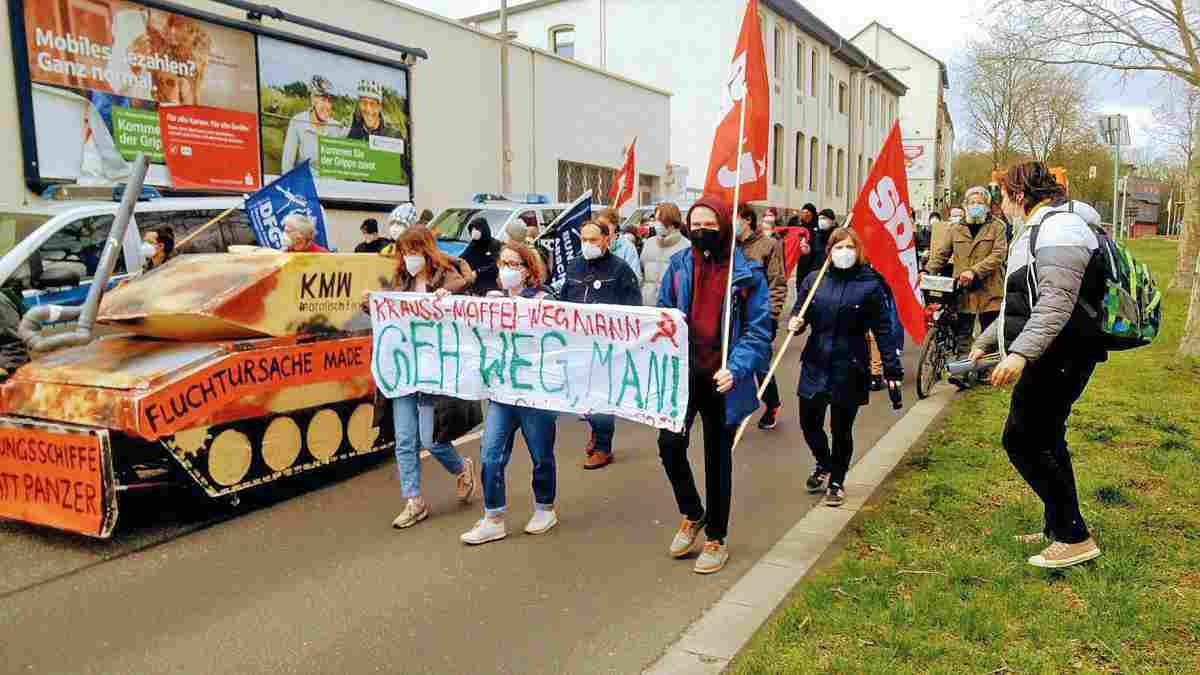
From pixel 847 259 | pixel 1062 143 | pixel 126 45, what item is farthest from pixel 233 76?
pixel 1062 143

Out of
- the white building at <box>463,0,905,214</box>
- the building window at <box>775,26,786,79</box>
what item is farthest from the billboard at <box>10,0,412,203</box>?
the building window at <box>775,26,786,79</box>

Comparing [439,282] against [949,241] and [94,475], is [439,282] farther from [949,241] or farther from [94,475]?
[949,241]

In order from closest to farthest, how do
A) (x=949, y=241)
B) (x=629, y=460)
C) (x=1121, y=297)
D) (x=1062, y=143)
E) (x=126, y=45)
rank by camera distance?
(x=1121, y=297)
(x=629, y=460)
(x=949, y=241)
(x=126, y=45)
(x=1062, y=143)

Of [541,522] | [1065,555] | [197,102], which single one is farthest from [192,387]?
[197,102]

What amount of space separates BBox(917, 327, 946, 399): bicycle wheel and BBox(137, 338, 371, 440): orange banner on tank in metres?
5.58

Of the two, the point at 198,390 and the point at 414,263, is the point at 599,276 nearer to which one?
the point at 414,263

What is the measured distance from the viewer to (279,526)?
5.80 metres

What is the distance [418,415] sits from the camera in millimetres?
5871

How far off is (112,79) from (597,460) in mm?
10735

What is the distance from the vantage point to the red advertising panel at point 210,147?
48.6 ft

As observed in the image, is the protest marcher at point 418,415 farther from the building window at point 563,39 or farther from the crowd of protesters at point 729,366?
the building window at point 563,39

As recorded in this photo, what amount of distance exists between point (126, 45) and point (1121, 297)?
46.0ft

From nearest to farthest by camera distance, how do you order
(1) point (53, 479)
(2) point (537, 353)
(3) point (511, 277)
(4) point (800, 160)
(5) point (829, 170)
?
(1) point (53, 479) → (2) point (537, 353) → (3) point (511, 277) → (4) point (800, 160) → (5) point (829, 170)

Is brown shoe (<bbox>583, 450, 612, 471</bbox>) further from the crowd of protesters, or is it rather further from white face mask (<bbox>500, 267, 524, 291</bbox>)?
white face mask (<bbox>500, 267, 524, 291</bbox>)
